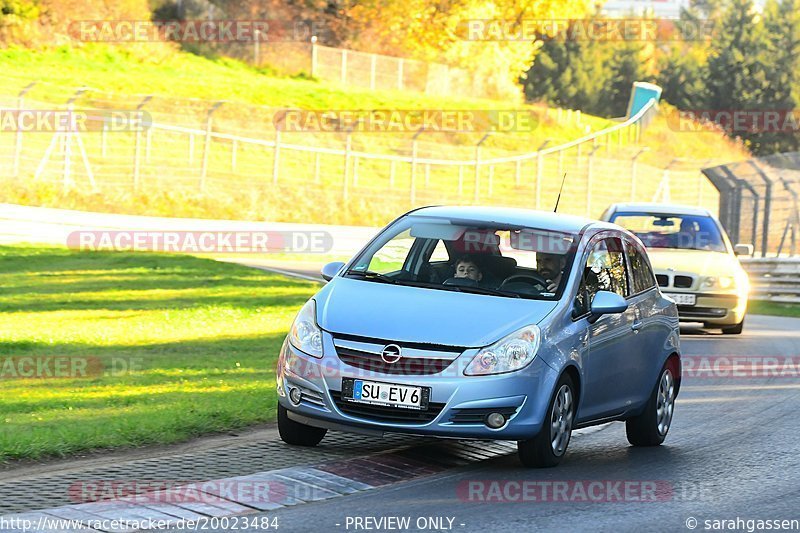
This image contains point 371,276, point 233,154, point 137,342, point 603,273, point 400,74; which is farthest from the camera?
point 400,74

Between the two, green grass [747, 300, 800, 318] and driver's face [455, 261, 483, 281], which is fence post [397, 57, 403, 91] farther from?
driver's face [455, 261, 483, 281]

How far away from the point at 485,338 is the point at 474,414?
1.49ft

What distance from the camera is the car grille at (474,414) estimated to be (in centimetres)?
865

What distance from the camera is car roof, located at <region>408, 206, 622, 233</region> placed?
10.2 metres

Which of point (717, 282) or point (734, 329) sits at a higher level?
point (717, 282)

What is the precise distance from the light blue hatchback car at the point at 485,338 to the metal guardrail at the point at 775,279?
19.1 meters

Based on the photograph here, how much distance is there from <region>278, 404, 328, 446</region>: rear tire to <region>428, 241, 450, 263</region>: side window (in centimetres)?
144

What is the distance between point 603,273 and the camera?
10344 mm

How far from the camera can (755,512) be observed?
26.7 feet

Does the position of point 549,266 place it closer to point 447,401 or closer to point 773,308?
point 447,401

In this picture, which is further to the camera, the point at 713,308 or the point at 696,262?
the point at 696,262

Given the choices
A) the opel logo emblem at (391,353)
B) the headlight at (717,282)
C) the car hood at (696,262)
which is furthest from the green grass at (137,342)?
the headlight at (717,282)

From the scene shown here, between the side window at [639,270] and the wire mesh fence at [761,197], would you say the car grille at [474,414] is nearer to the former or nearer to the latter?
the side window at [639,270]

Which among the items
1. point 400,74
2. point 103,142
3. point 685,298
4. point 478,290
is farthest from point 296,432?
point 400,74
